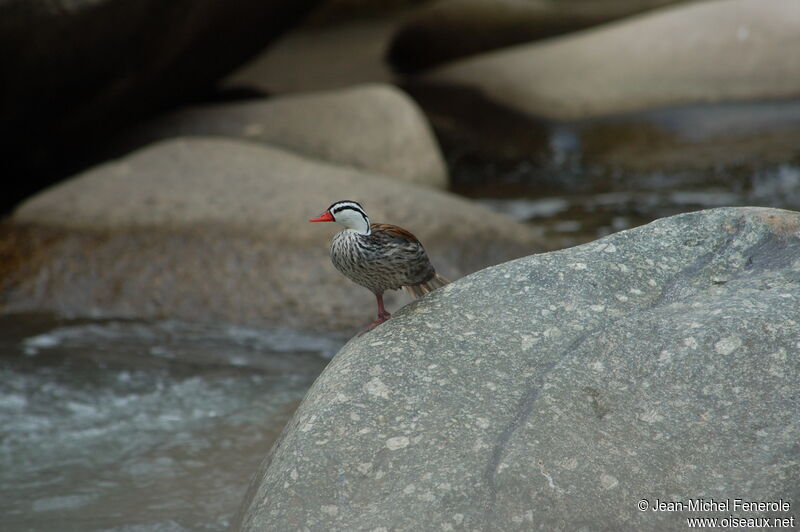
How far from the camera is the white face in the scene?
9.71ft

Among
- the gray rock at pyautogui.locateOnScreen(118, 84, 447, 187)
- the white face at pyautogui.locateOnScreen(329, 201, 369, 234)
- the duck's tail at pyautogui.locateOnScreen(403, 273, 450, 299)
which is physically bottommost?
the duck's tail at pyautogui.locateOnScreen(403, 273, 450, 299)

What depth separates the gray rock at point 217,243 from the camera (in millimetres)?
5520

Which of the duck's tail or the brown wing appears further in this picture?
the duck's tail

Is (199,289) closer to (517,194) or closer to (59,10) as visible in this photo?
(59,10)

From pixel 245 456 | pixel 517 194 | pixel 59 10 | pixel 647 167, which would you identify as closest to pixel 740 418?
pixel 245 456

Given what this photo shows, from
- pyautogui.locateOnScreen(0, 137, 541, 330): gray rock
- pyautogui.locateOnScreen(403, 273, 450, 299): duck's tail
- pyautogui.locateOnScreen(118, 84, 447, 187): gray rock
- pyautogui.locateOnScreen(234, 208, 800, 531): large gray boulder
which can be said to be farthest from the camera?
pyautogui.locateOnScreen(118, 84, 447, 187): gray rock

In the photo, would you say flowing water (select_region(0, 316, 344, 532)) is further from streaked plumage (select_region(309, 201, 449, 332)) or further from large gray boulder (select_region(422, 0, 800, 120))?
large gray boulder (select_region(422, 0, 800, 120))

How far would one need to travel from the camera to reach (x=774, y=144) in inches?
356

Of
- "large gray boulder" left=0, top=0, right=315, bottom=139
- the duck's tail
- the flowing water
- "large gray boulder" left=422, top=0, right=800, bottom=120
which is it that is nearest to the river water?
the flowing water

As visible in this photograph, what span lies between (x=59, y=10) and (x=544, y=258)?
166 inches

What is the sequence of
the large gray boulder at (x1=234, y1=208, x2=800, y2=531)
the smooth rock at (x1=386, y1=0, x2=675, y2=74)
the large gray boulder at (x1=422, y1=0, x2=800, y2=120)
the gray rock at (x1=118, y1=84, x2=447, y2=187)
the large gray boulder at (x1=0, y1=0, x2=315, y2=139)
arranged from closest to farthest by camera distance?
the large gray boulder at (x1=234, y1=208, x2=800, y2=531), the large gray boulder at (x1=0, y1=0, x2=315, y2=139), the gray rock at (x1=118, y1=84, x2=447, y2=187), the large gray boulder at (x1=422, y1=0, x2=800, y2=120), the smooth rock at (x1=386, y1=0, x2=675, y2=74)

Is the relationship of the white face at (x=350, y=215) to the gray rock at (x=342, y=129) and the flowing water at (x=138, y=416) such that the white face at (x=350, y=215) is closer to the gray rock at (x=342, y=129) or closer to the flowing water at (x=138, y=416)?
the flowing water at (x=138, y=416)

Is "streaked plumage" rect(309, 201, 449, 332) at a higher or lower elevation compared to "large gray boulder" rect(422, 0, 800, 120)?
lower

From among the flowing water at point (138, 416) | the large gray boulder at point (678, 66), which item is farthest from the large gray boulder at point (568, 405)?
the large gray boulder at point (678, 66)
